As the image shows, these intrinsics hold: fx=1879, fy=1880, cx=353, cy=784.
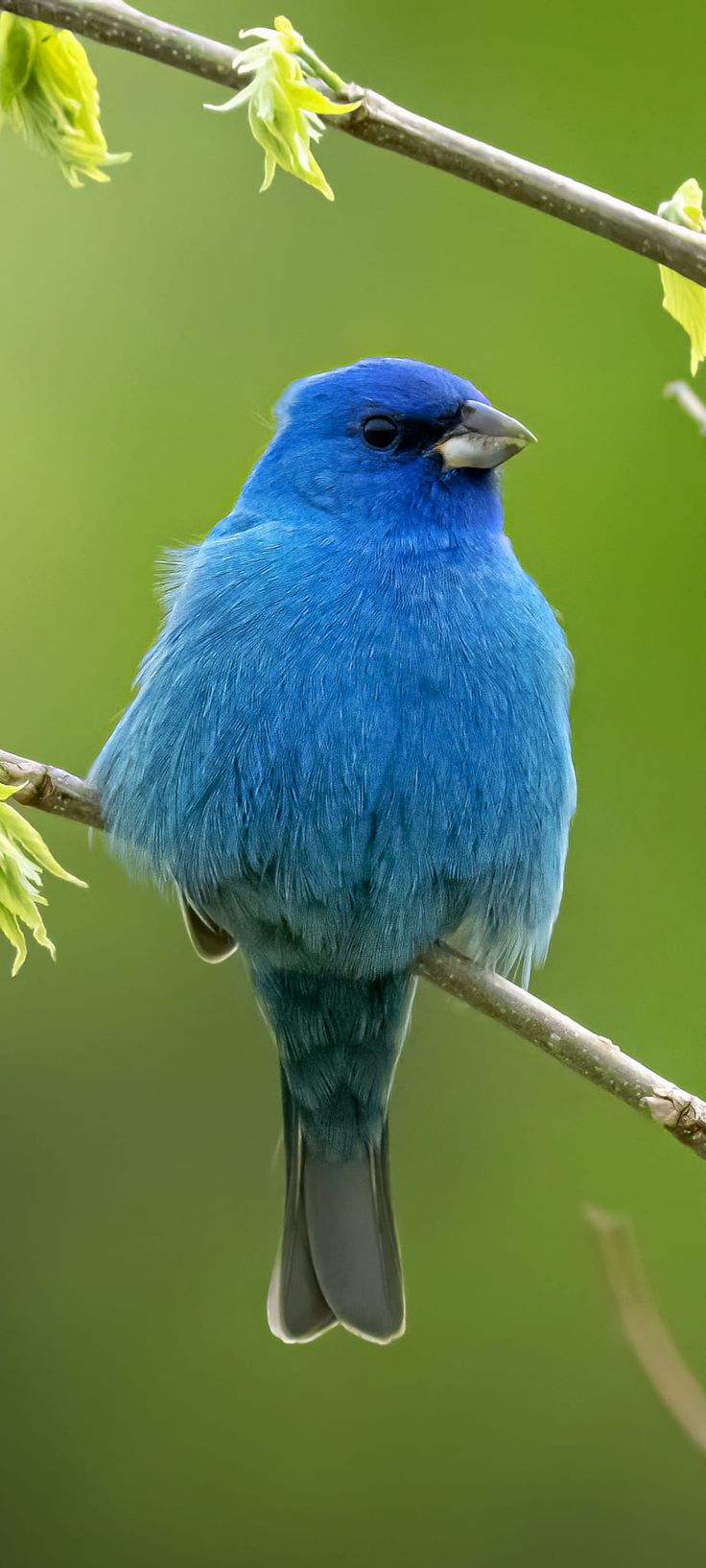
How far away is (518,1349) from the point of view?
6.07m

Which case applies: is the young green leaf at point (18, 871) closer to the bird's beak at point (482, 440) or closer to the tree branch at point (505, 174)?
the tree branch at point (505, 174)

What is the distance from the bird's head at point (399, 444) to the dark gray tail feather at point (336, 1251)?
129cm

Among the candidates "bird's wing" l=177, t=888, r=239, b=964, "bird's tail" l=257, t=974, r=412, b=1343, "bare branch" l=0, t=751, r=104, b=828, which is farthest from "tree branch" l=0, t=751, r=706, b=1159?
"bird's tail" l=257, t=974, r=412, b=1343

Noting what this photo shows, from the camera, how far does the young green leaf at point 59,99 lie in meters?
2.46

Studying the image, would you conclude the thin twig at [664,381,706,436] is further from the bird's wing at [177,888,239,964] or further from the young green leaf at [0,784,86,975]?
the bird's wing at [177,888,239,964]

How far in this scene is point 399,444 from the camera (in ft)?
12.1

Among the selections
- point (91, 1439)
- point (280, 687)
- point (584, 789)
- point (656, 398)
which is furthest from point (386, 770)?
point (91, 1439)

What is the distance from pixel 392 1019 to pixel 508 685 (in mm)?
725

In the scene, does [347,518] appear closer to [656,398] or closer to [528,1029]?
[528,1029]

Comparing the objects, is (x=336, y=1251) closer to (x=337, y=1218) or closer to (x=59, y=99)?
(x=337, y=1218)

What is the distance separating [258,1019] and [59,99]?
3.86 meters

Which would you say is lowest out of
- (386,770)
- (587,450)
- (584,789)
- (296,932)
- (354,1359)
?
(354,1359)

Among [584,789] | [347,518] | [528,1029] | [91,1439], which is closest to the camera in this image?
[528,1029]

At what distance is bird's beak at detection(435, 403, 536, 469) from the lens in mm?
3566
